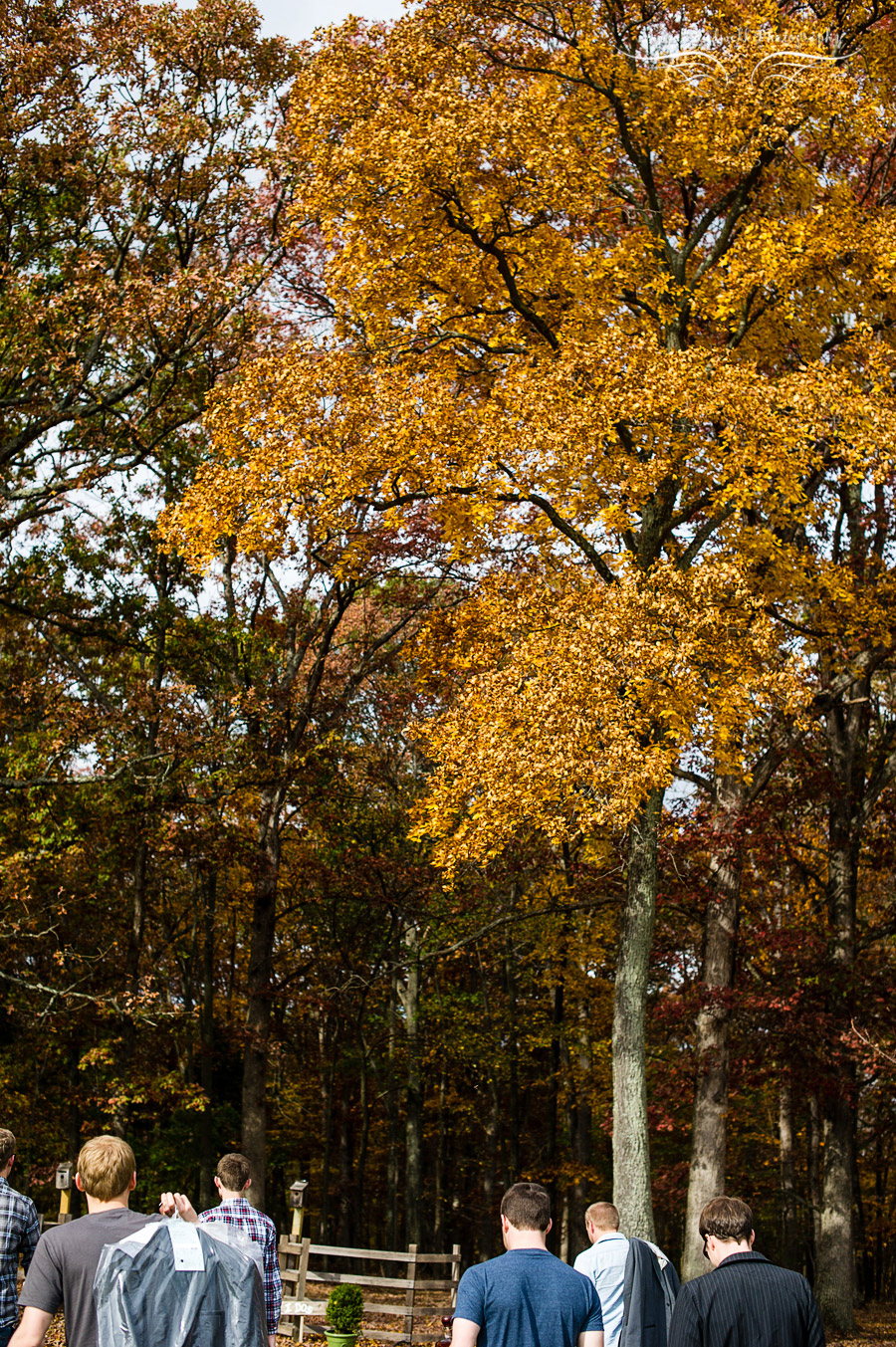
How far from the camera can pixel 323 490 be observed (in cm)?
1309

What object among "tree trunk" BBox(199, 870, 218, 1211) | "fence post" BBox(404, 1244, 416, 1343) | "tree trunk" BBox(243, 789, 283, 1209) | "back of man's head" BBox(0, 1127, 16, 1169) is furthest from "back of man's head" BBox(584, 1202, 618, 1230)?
"tree trunk" BBox(199, 870, 218, 1211)

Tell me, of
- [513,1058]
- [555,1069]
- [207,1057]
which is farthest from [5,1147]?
[555,1069]

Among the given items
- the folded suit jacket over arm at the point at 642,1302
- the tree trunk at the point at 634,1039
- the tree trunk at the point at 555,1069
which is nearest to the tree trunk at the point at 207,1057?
the tree trunk at the point at 555,1069

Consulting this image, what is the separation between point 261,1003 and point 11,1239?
1411cm

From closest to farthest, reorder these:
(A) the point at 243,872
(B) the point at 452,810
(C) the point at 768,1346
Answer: (C) the point at 768,1346
(B) the point at 452,810
(A) the point at 243,872

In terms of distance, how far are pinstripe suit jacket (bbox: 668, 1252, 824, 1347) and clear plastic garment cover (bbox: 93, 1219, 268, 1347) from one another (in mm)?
1709

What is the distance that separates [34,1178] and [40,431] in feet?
42.7

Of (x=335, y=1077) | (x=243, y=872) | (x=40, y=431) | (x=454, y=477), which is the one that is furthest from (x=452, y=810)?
(x=335, y=1077)

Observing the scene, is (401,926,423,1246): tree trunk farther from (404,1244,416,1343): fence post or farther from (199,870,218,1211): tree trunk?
(404,1244,416,1343): fence post

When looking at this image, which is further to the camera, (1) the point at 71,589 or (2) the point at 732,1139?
(2) the point at 732,1139

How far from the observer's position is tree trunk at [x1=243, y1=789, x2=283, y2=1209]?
17453mm

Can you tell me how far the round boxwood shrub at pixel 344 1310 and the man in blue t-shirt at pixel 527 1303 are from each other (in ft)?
32.3

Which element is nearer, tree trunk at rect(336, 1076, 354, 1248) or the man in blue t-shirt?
the man in blue t-shirt

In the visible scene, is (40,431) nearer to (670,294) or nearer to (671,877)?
(670,294)
